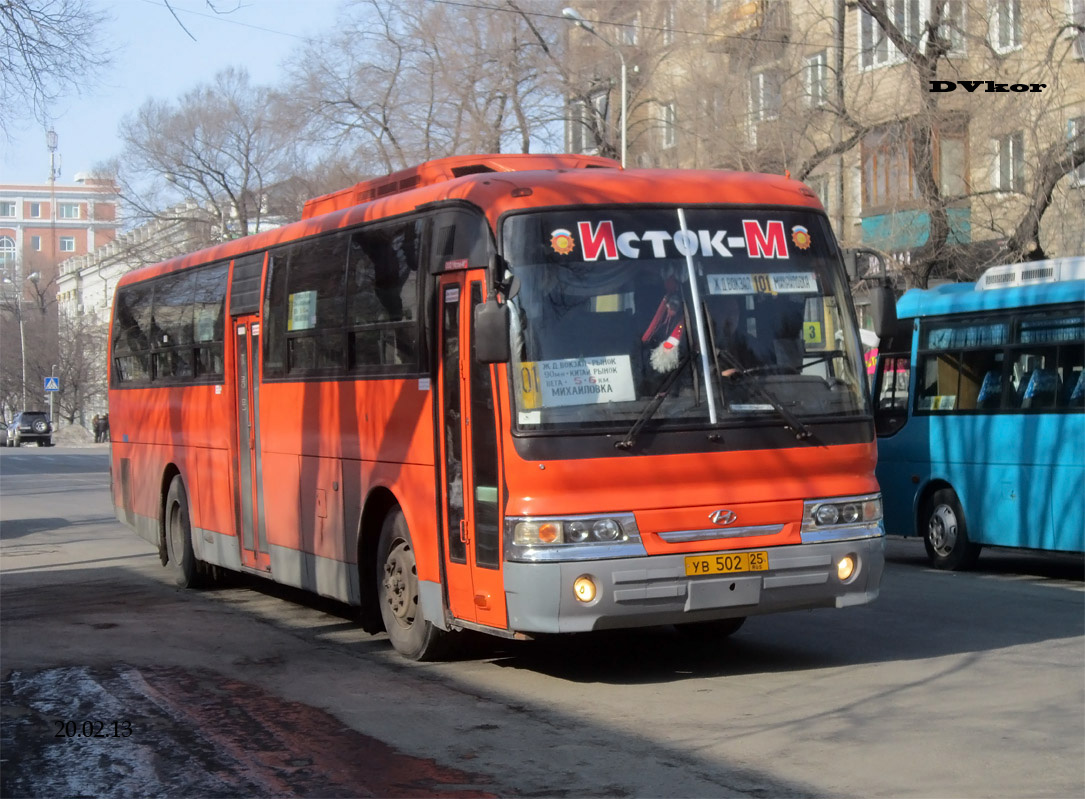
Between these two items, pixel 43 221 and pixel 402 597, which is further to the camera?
pixel 43 221

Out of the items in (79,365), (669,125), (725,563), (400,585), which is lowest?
(400,585)

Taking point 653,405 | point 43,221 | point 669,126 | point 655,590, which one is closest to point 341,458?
point 653,405

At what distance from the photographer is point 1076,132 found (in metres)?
23.0

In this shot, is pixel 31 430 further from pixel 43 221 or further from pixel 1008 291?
pixel 43 221

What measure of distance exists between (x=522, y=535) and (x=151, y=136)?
49.2 meters

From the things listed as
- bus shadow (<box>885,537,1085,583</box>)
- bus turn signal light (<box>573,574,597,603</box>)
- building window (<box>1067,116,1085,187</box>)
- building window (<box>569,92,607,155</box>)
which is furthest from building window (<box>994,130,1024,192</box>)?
bus turn signal light (<box>573,574,597,603</box>)

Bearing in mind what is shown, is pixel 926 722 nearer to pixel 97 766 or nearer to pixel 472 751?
pixel 472 751

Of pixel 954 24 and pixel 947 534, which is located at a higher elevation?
pixel 954 24

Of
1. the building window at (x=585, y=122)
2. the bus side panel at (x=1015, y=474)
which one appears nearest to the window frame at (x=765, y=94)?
the building window at (x=585, y=122)

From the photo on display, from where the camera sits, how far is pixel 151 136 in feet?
177

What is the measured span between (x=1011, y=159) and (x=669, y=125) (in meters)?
9.34

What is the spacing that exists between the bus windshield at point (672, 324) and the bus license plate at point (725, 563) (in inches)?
31.6

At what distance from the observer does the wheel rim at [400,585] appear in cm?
985
